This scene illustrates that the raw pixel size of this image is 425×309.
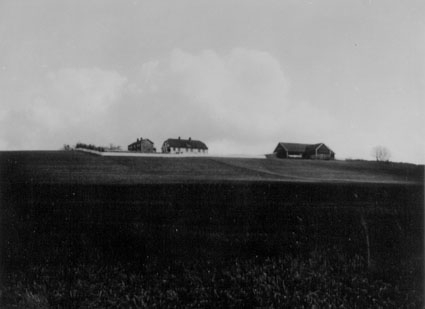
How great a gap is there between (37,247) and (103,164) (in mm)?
19796

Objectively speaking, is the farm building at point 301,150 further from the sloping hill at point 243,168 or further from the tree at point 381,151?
the tree at point 381,151

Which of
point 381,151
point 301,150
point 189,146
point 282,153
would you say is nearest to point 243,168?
point 282,153

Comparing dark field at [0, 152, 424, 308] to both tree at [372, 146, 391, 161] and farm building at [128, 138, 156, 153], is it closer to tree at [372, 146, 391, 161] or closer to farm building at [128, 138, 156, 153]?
tree at [372, 146, 391, 161]

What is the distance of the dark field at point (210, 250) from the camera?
28.8 feet

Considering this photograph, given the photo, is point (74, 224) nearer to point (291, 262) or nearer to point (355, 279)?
point (291, 262)

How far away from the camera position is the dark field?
877 cm

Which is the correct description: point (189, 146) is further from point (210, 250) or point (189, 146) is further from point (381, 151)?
point (210, 250)

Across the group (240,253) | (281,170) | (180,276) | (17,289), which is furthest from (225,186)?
(281,170)

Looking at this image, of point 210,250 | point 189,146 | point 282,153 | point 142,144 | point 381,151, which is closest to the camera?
point 210,250

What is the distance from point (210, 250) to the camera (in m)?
10.1

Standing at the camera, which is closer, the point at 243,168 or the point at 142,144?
the point at 142,144

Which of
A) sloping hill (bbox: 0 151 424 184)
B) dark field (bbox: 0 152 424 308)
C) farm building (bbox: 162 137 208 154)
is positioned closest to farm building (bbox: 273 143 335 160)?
sloping hill (bbox: 0 151 424 184)

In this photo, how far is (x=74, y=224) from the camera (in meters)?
11.1

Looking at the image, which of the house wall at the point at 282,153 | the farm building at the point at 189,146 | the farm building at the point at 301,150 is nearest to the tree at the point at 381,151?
the farm building at the point at 301,150
